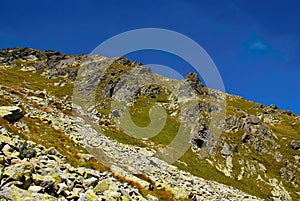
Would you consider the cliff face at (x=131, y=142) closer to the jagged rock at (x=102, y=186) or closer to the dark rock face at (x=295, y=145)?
the jagged rock at (x=102, y=186)

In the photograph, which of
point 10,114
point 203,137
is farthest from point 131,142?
point 203,137

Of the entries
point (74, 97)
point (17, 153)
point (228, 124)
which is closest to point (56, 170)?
point (17, 153)

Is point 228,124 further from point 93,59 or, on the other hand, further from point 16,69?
point 16,69

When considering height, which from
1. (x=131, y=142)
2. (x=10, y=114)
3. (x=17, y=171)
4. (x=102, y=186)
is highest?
(x=131, y=142)

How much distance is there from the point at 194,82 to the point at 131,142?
342ft

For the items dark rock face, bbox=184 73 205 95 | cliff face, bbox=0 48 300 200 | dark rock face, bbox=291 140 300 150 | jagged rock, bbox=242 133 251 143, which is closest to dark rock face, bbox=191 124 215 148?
cliff face, bbox=0 48 300 200

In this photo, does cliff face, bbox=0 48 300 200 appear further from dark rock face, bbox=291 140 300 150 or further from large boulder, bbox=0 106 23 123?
dark rock face, bbox=291 140 300 150

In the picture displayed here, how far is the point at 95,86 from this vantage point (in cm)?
14025

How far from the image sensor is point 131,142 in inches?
1890

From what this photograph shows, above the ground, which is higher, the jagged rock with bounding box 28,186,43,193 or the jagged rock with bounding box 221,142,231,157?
the jagged rock with bounding box 221,142,231,157

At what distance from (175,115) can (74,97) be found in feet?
154

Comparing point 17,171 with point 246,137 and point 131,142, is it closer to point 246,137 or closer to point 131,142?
point 131,142

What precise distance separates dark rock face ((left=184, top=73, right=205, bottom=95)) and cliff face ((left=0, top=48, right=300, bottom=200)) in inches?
27.9

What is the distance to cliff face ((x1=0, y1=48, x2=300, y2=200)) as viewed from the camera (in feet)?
45.5
